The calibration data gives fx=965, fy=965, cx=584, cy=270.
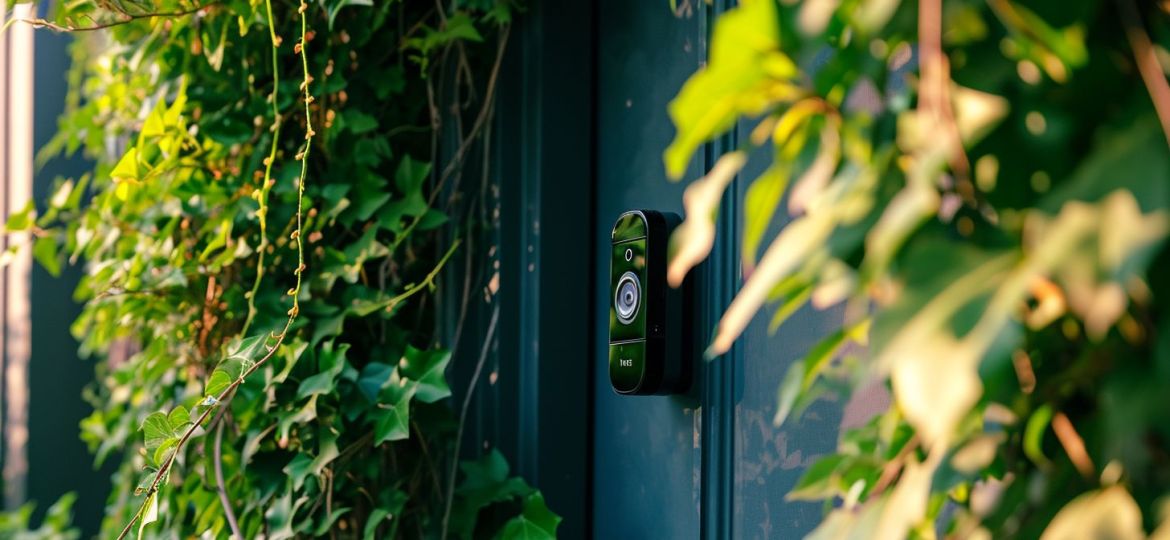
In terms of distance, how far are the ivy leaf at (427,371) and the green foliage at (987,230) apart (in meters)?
0.79

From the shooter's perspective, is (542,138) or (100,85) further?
(100,85)

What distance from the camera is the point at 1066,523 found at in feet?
1.38

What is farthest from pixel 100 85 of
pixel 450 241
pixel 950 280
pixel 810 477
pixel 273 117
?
Answer: pixel 950 280

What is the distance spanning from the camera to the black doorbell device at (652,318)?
3.71 feet

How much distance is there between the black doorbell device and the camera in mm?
1132

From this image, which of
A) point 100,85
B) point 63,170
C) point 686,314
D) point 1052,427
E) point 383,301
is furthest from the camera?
point 63,170

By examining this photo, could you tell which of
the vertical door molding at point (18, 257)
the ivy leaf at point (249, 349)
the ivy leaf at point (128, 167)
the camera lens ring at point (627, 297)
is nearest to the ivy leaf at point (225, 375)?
the ivy leaf at point (249, 349)

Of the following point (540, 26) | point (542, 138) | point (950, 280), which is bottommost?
point (950, 280)

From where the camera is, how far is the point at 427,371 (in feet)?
4.20

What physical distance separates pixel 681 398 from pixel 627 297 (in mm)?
138

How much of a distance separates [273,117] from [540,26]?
0.44 m

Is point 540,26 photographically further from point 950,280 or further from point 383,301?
point 950,280

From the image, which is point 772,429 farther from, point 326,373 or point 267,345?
point 267,345

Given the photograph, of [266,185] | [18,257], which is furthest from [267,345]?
[18,257]
